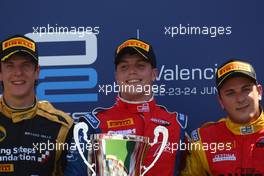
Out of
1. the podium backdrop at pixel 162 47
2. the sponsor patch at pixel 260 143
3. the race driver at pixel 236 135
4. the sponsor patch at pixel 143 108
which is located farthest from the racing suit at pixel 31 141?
the sponsor patch at pixel 260 143

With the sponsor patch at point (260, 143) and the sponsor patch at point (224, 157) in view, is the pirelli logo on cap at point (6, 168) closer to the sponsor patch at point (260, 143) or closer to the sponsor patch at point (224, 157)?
the sponsor patch at point (224, 157)

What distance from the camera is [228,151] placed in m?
2.31

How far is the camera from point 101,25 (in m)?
2.93

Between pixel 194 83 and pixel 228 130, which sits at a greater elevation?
pixel 194 83

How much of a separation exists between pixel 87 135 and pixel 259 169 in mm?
786

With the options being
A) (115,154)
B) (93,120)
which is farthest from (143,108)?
(115,154)

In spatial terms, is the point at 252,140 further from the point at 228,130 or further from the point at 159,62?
the point at 159,62

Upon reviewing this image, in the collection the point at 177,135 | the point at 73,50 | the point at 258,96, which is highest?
the point at 73,50

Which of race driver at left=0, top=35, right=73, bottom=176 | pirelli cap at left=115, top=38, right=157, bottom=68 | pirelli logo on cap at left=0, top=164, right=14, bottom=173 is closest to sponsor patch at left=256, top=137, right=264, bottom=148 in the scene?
pirelli cap at left=115, top=38, right=157, bottom=68

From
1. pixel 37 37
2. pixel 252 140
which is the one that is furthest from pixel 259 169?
pixel 37 37

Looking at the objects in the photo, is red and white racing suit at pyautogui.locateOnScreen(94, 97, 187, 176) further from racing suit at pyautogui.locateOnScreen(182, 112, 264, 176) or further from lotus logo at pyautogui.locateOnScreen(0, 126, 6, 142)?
lotus logo at pyautogui.locateOnScreen(0, 126, 6, 142)

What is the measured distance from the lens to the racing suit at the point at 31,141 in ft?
7.61

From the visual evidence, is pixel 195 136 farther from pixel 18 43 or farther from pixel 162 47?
pixel 18 43

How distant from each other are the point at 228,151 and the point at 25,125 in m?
0.91
